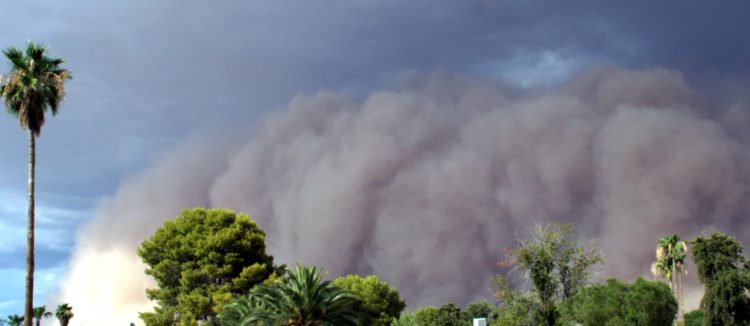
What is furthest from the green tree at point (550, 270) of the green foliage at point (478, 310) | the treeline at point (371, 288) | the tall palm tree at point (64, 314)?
the tall palm tree at point (64, 314)

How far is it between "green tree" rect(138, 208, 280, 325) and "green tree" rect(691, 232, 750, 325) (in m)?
29.8

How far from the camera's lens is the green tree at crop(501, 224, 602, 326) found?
137 feet

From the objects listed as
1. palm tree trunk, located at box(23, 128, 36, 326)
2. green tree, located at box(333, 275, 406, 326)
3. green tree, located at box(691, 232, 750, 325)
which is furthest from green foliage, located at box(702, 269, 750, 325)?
palm tree trunk, located at box(23, 128, 36, 326)

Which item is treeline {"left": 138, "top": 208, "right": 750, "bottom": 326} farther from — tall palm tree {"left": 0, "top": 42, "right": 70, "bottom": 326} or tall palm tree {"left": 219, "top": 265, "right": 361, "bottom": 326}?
tall palm tree {"left": 0, "top": 42, "right": 70, "bottom": 326}

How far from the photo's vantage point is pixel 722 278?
47188 millimetres

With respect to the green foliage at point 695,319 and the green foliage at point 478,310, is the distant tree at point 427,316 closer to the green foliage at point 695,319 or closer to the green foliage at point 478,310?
the green foliage at point 478,310

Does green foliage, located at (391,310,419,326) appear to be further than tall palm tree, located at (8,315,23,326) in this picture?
No

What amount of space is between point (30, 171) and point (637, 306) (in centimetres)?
2978

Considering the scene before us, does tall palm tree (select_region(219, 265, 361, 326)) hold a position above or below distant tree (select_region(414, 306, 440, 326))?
below

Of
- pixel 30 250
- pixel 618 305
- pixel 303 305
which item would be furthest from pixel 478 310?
pixel 30 250

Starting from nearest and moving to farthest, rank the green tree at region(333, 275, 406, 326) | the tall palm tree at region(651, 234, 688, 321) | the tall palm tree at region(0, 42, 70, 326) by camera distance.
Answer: the tall palm tree at region(0, 42, 70, 326)
the green tree at region(333, 275, 406, 326)
the tall palm tree at region(651, 234, 688, 321)

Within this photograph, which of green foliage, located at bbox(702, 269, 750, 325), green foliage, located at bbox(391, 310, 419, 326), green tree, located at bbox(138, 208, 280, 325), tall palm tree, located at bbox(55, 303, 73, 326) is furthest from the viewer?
tall palm tree, located at bbox(55, 303, 73, 326)

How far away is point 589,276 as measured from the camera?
139ft

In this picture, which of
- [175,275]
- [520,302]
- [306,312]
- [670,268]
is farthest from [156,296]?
[670,268]
